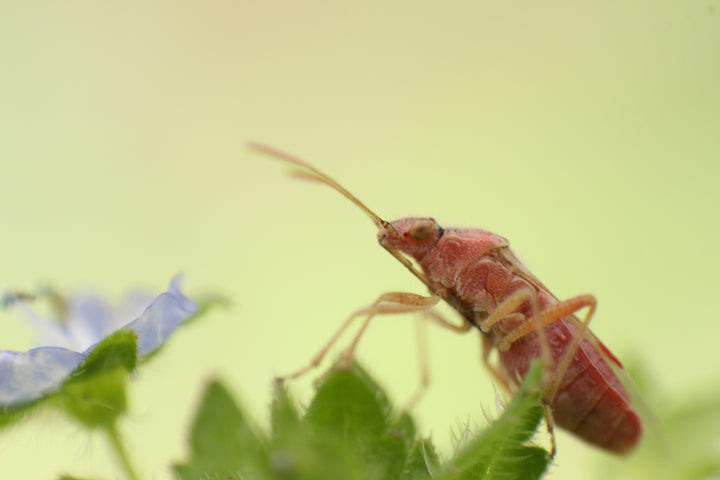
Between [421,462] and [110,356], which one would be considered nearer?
[421,462]

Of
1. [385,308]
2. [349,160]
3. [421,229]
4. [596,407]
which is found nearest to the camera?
[596,407]

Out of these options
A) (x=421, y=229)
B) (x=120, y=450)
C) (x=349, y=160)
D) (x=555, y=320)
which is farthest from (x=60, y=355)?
(x=349, y=160)

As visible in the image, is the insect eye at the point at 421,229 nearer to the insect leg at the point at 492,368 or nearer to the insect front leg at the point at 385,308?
the insect front leg at the point at 385,308

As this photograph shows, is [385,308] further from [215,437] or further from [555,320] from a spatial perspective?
[215,437]

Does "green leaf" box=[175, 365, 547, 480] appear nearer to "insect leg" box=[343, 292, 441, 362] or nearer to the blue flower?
the blue flower

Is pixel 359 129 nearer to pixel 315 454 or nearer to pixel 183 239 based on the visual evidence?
pixel 183 239

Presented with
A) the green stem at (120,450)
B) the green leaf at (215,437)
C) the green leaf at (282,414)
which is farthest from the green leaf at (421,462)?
the green stem at (120,450)
